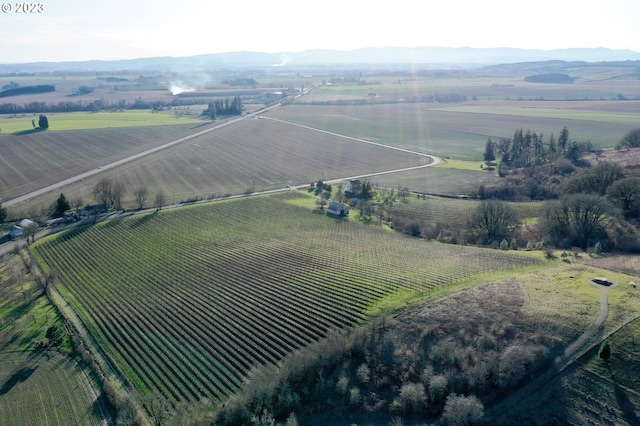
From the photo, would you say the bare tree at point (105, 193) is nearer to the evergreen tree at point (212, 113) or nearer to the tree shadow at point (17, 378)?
the tree shadow at point (17, 378)

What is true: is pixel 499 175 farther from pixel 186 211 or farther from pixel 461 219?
pixel 186 211

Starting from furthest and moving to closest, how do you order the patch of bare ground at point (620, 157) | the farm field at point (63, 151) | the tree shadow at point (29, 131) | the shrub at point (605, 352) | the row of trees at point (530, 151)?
the tree shadow at point (29, 131), the row of trees at point (530, 151), the farm field at point (63, 151), the patch of bare ground at point (620, 157), the shrub at point (605, 352)

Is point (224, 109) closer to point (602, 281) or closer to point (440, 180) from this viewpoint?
point (440, 180)

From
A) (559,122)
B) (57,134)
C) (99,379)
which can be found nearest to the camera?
(99,379)

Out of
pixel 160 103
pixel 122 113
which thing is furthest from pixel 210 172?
pixel 160 103

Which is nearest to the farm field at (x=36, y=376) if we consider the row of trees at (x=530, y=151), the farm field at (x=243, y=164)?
the farm field at (x=243, y=164)

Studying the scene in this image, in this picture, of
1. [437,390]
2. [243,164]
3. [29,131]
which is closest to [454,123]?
[243,164]
